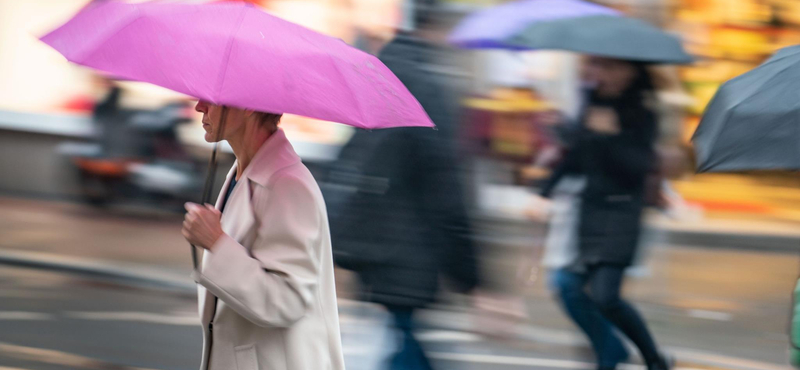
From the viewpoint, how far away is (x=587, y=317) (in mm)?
5258

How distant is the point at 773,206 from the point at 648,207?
6367 millimetres

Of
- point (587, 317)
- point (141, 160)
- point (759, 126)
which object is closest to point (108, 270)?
point (141, 160)

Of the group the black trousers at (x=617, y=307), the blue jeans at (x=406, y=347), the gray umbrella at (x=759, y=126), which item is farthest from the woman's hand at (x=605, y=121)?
the gray umbrella at (x=759, y=126)

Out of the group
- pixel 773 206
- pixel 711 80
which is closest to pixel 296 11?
pixel 711 80

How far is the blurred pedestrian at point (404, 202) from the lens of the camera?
14.1 ft

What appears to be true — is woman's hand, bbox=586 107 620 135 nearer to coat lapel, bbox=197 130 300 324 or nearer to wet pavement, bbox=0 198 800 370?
wet pavement, bbox=0 198 800 370

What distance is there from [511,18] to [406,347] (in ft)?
6.93

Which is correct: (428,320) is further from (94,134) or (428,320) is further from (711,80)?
(94,134)

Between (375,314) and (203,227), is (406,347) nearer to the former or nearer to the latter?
(375,314)

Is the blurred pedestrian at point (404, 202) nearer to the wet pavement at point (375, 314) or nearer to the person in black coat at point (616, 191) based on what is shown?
the wet pavement at point (375, 314)

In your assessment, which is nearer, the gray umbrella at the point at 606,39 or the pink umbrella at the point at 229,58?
the pink umbrella at the point at 229,58

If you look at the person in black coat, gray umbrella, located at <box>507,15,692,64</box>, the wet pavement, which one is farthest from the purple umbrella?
the wet pavement

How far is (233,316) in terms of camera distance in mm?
2648

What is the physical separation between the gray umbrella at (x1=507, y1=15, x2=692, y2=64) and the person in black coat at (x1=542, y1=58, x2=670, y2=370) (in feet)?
0.36
